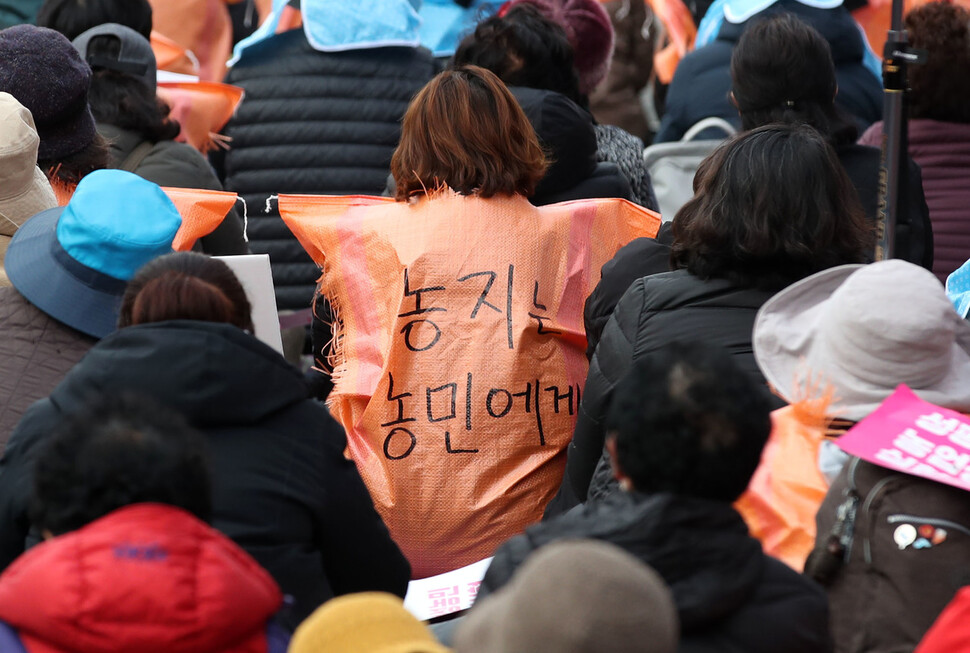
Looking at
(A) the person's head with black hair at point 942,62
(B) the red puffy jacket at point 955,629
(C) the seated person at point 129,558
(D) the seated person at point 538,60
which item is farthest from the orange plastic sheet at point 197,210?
(B) the red puffy jacket at point 955,629

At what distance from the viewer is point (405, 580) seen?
104 inches

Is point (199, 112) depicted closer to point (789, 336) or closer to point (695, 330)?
point (695, 330)

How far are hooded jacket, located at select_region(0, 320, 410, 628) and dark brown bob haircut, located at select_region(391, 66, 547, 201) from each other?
1055 mm

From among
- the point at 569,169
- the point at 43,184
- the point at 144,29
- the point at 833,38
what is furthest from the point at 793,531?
the point at 144,29

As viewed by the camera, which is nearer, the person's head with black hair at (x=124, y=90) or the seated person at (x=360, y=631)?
the seated person at (x=360, y=631)

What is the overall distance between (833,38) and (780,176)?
246 centimetres

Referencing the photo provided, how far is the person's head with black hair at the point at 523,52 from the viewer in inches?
166

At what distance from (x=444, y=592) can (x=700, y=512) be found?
4.25ft

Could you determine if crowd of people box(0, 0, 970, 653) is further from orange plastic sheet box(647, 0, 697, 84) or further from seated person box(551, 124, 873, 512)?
orange plastic sheet box(647, 0, 697, 84)

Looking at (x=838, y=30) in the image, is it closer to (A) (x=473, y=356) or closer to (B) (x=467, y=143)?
(B) (x=467, y=143)

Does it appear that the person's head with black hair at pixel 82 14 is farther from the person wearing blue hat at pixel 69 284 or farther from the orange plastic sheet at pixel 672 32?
the orange plastic sheet at pixel 672 32

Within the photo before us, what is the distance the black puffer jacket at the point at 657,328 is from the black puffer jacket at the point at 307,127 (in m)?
2.16

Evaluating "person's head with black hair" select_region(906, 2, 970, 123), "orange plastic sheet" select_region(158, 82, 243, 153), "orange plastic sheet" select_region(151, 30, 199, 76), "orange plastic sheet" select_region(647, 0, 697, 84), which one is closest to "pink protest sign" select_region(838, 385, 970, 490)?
"person's head with black hair" select_region(906, 2, 970, 123)

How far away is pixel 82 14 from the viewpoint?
4.91 metres
